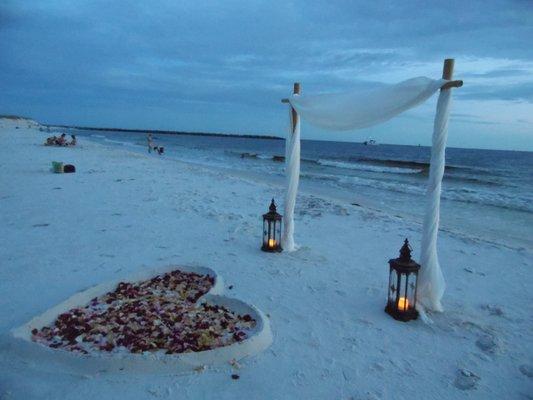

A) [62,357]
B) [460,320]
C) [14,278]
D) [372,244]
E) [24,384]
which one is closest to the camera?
[24,384]

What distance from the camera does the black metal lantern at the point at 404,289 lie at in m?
3.96

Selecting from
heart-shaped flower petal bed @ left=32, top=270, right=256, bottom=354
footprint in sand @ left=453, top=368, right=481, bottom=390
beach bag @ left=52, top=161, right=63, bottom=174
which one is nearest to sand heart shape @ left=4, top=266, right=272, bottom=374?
heart-shaped flower petal bed @ left=32, top=270, right=256, bottom=354

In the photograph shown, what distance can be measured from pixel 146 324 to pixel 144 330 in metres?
0.10

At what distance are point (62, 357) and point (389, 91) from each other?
398 cm

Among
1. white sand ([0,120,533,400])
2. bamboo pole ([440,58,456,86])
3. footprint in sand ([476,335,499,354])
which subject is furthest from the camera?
bamboo pole ([440,58,456,86])

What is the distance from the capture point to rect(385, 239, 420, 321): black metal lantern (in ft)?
13.0

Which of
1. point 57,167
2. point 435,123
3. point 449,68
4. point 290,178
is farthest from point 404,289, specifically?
point 57,167

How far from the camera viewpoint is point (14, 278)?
181 inches

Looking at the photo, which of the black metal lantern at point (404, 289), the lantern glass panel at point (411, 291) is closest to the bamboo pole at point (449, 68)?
the black metal lantern at point (404, 289)

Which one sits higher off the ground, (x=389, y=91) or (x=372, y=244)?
(x=389, y=91)

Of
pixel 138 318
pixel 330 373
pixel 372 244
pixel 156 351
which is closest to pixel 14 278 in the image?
pixel 138 318

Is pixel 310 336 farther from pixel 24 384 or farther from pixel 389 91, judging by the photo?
pixel 389 91

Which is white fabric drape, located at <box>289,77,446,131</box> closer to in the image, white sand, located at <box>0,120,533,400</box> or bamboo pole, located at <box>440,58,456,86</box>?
bamboo pole, located at <box>440,58,456,86</box>

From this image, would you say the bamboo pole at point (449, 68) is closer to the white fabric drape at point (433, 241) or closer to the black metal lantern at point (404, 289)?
the white fabric drape at point (433, 241)
